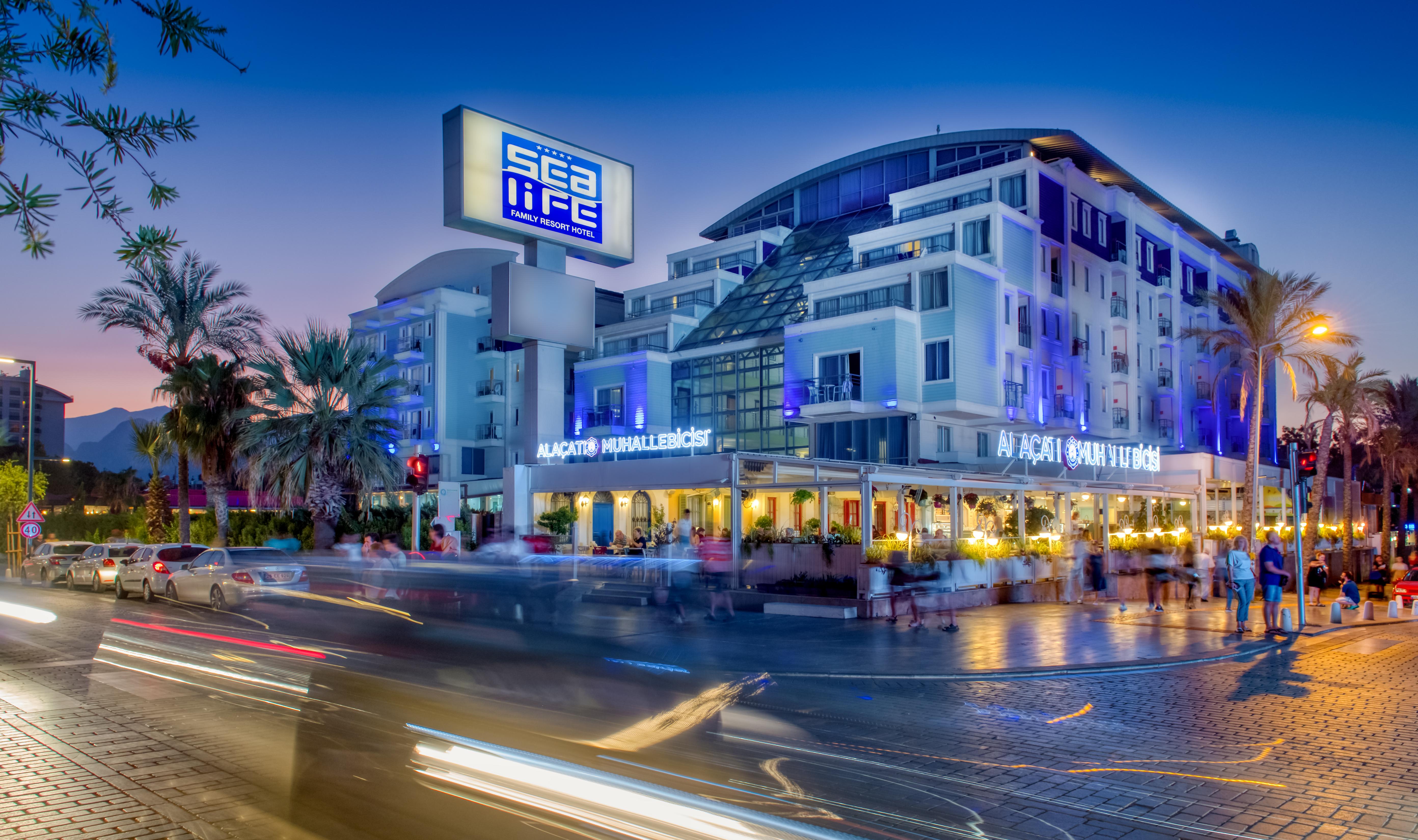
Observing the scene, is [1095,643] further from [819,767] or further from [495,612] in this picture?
[495,612]

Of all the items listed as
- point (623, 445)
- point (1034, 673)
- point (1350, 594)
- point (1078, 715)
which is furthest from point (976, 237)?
point (1078, 715)

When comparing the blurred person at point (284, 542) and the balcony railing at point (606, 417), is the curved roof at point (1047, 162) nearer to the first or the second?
the balcony railing at point (606, 417)

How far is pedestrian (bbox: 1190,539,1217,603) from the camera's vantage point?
Answer: 22.7 metres

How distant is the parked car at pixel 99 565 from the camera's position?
26.6 metres

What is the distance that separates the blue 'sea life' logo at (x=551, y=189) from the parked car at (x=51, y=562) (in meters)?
17.6

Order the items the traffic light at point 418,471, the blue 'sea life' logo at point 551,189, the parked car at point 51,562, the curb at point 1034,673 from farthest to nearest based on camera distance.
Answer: the parked car at point 51,562, the blue 'sea life' logo at point 551,189, the traffic light at point 418,471, the curb at point 1034,673

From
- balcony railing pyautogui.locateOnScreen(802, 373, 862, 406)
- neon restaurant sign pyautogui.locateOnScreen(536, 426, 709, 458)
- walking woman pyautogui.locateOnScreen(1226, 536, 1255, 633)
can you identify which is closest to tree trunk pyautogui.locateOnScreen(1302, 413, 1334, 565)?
balcony railing pyautogui.locateOnScreen(802, 373, 862, 406)

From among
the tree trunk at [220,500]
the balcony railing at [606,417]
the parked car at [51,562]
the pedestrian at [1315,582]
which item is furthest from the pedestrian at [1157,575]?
the tree trunk at [220,500]

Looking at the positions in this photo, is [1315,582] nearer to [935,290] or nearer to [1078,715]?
[935,290]

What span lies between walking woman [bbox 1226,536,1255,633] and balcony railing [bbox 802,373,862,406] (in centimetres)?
1915

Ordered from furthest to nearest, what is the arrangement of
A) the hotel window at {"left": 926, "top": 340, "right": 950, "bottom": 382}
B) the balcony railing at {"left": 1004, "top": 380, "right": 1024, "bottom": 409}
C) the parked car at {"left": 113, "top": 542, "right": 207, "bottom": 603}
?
the balcony railing at {"left": 1004, "top": 380, "right": 1024, "bottom": 409}
the hotel window at {"left": 926, "top": 340, "right": 950, "bottom": 382}
the parked car at {"left": 113, "top": 542, "right": 207, "bottom": 603}

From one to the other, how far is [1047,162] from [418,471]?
38257 millimetres

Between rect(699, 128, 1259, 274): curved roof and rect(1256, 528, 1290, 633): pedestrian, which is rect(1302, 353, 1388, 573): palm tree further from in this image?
rect(1256, 528, 1290, 633): pedestrian

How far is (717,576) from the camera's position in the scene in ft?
67.5
